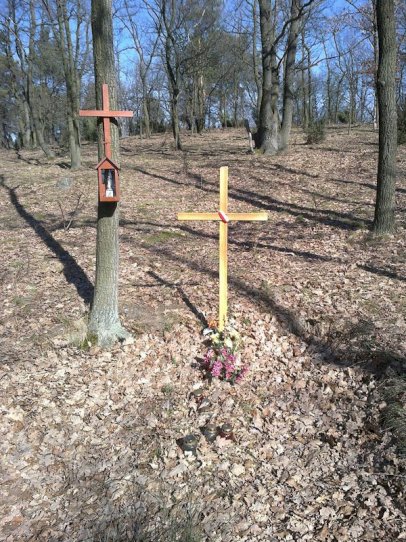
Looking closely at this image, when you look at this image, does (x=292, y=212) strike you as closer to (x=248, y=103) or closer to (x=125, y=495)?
(x=125, y=495)

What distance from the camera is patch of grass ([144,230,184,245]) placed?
9.57 metres

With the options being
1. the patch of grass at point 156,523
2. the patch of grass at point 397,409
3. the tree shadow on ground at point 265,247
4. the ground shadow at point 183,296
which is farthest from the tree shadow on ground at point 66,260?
the patch of grass at point 397,409

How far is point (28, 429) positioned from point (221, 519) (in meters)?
2.18

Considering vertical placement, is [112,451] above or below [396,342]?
below

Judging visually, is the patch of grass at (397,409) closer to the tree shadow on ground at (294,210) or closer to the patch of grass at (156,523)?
the patch of grass at (156,523)

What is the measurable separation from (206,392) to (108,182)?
2.80 m

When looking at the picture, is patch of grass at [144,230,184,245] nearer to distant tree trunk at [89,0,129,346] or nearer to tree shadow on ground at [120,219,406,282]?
tree shadow on ground at [120,219,406,282]

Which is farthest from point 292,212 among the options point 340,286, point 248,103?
point 248,103

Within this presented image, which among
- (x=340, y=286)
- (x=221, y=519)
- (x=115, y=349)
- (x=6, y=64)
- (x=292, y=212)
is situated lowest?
(x=221, y=519)

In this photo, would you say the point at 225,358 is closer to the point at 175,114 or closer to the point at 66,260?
the point at 66,260

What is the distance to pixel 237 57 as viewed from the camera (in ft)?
110

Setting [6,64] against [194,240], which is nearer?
[194,240]

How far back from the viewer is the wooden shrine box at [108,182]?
5.39 metres

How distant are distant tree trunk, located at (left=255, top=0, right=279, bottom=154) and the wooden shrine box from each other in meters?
13.3
